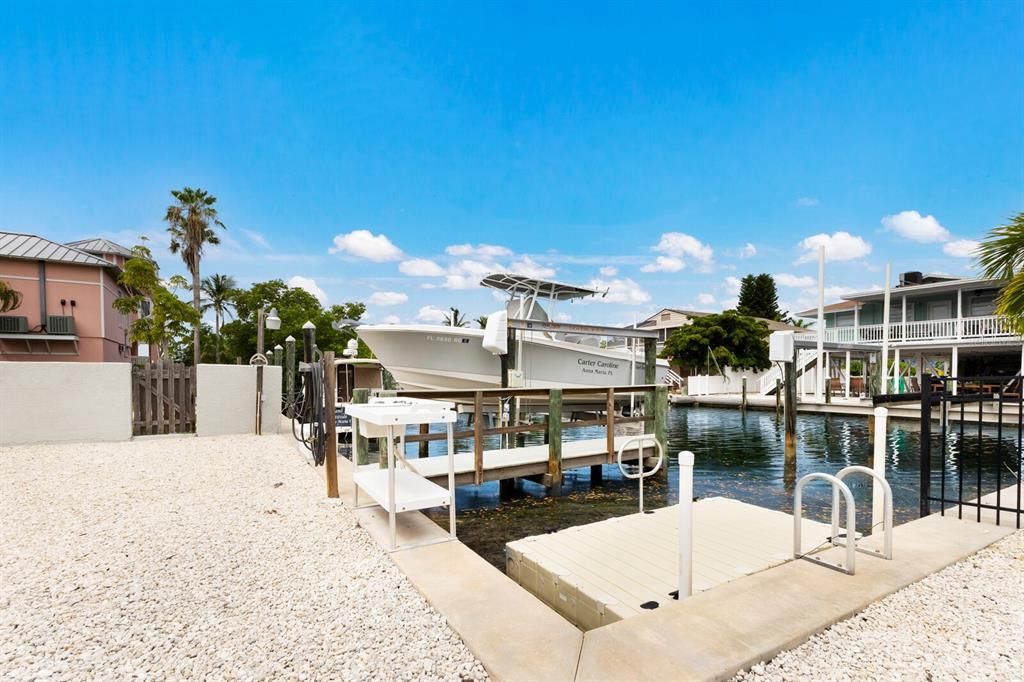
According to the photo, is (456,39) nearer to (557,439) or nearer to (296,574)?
(557,439)

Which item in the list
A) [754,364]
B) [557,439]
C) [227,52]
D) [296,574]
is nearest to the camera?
[296,574]

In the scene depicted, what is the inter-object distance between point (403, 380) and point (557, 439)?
21.1 ft

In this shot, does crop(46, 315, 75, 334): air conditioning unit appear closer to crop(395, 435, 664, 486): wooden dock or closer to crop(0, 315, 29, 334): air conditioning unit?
crop(0, 315, 29, 334): air conditioning unit

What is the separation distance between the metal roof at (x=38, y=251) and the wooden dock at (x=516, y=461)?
2470 centimetres

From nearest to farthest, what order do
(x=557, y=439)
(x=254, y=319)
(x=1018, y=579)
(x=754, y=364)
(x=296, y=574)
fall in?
(x=1018, y=579) → (x=296, y=574) → (x=557, y=439) → (x=754, y=364) → (x=254, y=319)

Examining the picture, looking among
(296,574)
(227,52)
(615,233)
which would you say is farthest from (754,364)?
(296,574)

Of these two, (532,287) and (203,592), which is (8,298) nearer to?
(532,287)

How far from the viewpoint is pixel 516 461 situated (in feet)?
24.9

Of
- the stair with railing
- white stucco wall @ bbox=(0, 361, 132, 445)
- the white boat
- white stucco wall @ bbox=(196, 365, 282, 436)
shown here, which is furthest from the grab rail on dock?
the stair with railing

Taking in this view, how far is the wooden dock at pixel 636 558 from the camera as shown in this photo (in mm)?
3137

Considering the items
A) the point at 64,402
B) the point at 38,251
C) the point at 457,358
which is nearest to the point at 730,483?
the point at 457,358

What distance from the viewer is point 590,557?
3779mm

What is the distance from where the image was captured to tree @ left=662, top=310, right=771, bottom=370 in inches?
1217

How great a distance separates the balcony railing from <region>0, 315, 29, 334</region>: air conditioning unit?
35.0 metres
